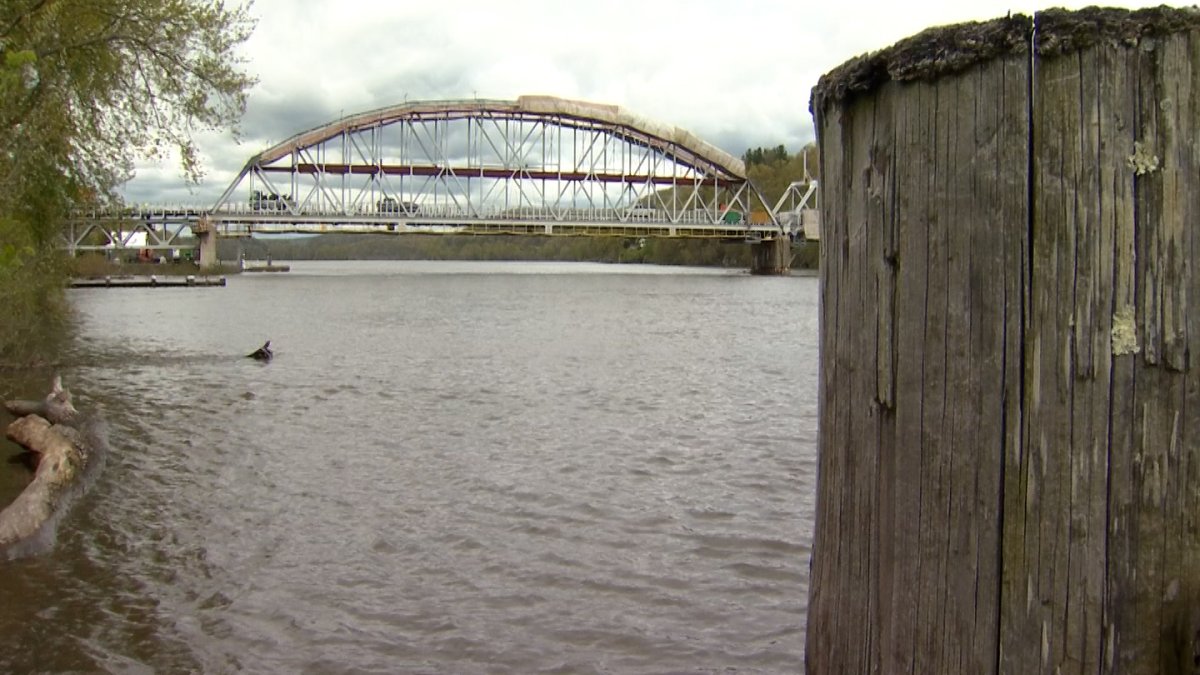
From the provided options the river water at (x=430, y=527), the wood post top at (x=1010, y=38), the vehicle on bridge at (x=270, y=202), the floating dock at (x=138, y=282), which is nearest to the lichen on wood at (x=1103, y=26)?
the wood post top at (x=1010, y=38)

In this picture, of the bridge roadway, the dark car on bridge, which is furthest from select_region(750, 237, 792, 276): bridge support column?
the dark car on bridge

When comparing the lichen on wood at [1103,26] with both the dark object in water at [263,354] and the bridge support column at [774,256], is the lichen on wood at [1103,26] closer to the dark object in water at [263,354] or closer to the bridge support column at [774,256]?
the dark object in water at [263,354]

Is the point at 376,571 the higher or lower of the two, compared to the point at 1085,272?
lower

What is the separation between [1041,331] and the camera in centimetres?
158

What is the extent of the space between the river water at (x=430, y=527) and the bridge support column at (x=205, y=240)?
61891mm

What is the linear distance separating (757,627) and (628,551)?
5.59 ft

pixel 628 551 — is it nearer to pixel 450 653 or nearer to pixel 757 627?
pixel 757 627

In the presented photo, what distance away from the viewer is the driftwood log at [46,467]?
22.9 ft

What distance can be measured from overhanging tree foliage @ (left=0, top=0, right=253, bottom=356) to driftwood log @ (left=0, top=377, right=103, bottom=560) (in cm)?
179

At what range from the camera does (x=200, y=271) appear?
76.4 metres

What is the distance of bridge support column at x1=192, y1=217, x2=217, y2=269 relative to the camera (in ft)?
250

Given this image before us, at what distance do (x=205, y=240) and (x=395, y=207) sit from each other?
16786 millimetres

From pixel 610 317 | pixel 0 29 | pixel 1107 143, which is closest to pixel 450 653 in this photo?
pixel 1107 143

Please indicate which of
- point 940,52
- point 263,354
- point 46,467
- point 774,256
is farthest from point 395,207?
point 940,52
